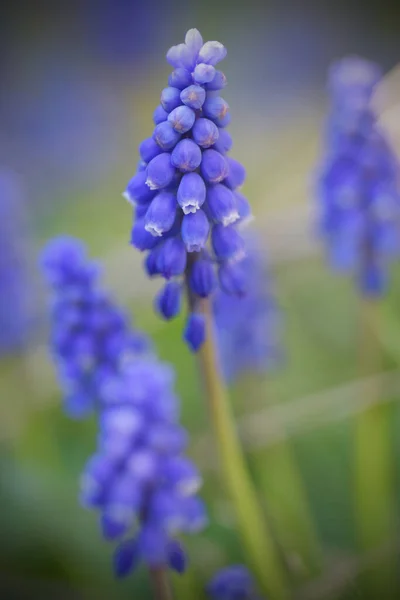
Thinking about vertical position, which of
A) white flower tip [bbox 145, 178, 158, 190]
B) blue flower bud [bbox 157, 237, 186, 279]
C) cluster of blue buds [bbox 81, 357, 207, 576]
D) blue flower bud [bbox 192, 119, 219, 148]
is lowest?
cluster of blue buds [bbox 81, 357, 207, 576]

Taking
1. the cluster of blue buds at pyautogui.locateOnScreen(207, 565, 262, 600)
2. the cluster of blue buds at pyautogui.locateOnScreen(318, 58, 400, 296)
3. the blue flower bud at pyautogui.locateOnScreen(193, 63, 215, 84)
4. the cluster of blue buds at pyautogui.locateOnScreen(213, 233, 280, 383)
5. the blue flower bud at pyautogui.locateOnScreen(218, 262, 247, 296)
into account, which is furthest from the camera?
the cluster of blue buds at pyautogui.locateOnScreen(213, 233, 280, 383)

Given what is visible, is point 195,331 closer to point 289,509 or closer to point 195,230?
point 195,230

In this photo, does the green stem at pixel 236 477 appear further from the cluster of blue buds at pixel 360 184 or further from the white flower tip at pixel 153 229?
the cluster of blue buds at pixel 360 184

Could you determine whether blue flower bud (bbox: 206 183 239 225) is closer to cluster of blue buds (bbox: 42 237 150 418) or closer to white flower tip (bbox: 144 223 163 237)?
white flower tip (bbox: 144 223 163 237)

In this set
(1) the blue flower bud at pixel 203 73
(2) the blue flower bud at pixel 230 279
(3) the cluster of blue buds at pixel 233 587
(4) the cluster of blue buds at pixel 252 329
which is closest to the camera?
(1) the blue flower bud at pixel 203 73

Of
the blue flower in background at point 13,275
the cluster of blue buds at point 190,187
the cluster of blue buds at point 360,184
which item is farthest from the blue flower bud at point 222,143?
the blue flower in background at point 13,275

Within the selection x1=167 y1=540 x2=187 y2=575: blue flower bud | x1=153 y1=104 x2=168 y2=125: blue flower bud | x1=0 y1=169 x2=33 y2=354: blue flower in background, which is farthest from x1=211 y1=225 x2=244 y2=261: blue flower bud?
x1=0 y1=169 x2=33 y2=354: blue flower in background

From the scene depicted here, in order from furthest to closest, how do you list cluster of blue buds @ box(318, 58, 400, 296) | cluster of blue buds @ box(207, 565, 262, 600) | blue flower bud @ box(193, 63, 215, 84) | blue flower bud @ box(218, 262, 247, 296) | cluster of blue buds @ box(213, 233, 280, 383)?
cluster of blue buds @ box(213, 233, 280, 383) < cluster of blue buds @ box(318, 58, 400, 296) < cluster of blue buds @ box(207, 565, 262, 600) < blue flower bud @ box(218, 262, 247, 296) < blue flower bud @ box(193, 63, 215, 84)

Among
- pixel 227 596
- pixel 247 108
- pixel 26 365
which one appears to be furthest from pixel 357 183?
pixel 26 365
